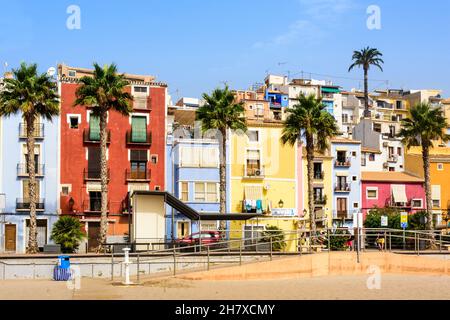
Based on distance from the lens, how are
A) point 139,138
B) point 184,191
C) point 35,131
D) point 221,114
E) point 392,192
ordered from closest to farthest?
point 221,114 < point 35,131 < point 139,138 < point 184,191 < point 392,192

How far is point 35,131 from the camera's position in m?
62.0

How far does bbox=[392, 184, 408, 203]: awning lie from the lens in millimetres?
78312

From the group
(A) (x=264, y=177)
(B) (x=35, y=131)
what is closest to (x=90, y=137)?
(B) (x=35, y=131)

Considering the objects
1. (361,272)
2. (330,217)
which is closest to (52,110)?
(361,272)

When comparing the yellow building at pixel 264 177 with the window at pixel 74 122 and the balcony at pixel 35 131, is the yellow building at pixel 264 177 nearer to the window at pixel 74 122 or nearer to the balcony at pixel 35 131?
the window at pixel 74 122

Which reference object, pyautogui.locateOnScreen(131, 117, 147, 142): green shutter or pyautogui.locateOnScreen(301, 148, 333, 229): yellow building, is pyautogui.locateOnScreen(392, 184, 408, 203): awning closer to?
pyautogui.locateOnScreen(301, 148, 333, 229): yellow building

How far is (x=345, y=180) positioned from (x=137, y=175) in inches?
827

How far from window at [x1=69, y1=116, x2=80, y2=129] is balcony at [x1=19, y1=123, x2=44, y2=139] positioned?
221 centimetres

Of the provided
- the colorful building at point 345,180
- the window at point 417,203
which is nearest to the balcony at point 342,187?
the colorful building at point 345,180

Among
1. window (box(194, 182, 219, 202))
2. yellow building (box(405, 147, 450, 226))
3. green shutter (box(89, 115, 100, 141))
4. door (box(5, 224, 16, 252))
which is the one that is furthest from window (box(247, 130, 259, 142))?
yellow building (box(405, 147, 450, 226))

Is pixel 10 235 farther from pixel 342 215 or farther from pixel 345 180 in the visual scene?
pixel 345 180

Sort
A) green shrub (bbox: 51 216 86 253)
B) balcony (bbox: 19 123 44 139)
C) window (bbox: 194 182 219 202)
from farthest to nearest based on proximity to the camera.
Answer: window (bbox: 194 182 219 202), balcony (bbox: 19 123 44 139), green shrub (bbox: 51 216 86 253)

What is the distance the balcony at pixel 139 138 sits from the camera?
6338 centimetres

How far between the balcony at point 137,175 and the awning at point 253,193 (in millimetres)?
8604
